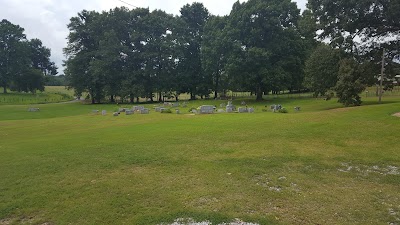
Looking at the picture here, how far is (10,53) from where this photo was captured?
70062 mm

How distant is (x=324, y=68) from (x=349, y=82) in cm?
500

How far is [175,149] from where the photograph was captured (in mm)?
12289

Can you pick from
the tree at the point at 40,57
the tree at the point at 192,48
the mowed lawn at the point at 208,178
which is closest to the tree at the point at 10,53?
the tree at the point at 40,57

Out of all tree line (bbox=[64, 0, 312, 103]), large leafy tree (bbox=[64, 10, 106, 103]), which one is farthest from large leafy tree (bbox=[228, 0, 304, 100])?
large leafy tree (bbox=[64, 10, 106, 103])

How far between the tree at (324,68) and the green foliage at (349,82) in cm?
223

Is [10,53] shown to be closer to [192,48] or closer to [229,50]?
[192,48]

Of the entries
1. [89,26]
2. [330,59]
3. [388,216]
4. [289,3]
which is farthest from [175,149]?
[89,26]

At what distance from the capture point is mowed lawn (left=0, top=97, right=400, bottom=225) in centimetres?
632

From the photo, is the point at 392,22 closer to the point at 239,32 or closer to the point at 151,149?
the point at 239,32

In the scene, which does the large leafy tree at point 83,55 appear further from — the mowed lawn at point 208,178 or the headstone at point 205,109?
the mowed lawn at point 208,178

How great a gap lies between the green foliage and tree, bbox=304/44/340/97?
2225 mm

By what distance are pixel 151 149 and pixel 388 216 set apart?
8659 millimetres

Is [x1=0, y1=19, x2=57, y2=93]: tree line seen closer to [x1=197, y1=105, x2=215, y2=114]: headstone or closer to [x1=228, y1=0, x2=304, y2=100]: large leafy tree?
[x1=228, y1=0, x2=304, y2=100]: large leafy tree

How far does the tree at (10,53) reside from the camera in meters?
68.6
